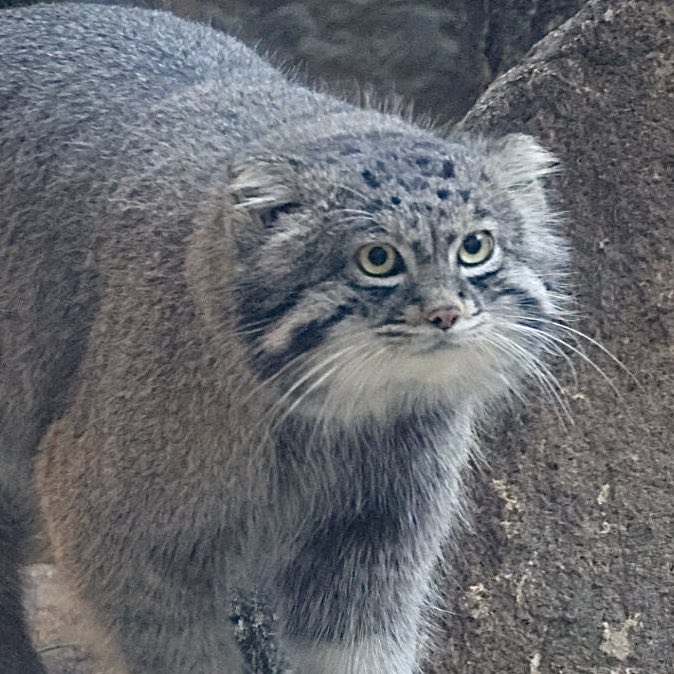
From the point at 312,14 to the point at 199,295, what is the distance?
11.1ft

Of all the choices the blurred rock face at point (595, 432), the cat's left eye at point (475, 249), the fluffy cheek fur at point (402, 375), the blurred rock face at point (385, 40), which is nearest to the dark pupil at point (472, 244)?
the cat's left eye at point (475, 249)

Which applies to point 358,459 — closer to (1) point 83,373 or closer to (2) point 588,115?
(1) point 83,373

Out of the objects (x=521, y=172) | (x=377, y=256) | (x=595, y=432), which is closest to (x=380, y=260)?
(x=377, y=256)

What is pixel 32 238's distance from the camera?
11.9ft

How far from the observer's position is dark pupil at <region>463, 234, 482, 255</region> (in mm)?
2707

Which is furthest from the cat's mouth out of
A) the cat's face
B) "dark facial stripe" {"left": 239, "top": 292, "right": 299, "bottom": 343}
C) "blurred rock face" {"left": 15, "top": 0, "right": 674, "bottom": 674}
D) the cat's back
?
"blurred rock face" {"left": 15, "top": 0, "right": 674, "bottom": 674}

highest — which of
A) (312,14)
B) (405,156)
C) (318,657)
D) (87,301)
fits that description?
(312,14)

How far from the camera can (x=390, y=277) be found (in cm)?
262

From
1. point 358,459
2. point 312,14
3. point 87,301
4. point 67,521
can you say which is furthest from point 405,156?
point 312,14

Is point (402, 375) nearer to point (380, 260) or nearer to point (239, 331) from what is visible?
point (380, 260)

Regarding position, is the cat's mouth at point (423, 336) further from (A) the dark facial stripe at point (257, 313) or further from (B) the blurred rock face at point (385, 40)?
(B) the blurred rock face at point (385, 40)

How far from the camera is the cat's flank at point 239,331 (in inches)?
108

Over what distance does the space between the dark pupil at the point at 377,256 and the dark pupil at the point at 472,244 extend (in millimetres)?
175

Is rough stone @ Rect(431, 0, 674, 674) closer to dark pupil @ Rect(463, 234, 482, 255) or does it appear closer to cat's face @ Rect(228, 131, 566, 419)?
cat's face @ Rect(228, 131, 566, 419)
